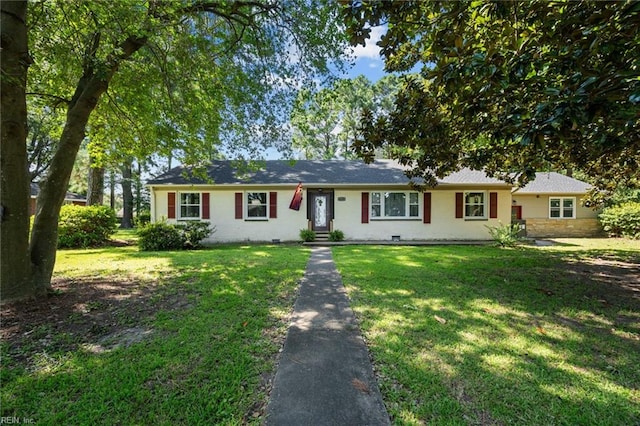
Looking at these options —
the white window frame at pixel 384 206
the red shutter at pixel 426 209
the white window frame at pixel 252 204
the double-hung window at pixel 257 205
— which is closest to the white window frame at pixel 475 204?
the red shutter at pixel 426 209

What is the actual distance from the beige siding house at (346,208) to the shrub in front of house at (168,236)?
191cm

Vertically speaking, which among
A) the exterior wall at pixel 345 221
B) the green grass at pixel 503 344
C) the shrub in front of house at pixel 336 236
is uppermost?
the exterior wall at pixel 345 221

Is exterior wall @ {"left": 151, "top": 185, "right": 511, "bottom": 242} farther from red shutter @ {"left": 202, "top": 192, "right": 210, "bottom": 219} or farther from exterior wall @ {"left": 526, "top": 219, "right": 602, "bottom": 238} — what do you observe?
exterior wall @ {"left": 526, "top": 219, "right": 602, "bottom": 238}

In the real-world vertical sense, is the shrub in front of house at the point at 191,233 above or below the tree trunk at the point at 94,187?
below

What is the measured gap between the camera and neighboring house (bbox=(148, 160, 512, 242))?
12836 mm

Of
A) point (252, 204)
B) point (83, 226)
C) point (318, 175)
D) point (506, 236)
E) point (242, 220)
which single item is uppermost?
point (318, 175)

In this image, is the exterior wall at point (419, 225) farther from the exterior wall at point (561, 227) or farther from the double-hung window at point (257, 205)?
the exterior wall at point (561, 227)

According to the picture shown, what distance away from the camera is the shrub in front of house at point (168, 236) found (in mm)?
10273

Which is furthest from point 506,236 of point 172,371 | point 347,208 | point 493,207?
point 172,371

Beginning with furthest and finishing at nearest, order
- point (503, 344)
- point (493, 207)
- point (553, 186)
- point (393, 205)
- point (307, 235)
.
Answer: point (553, 186)
point (393, 205)
point (493, 207)
point (307, 235)
point (503, 344)

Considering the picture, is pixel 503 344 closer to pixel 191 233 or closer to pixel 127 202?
pixel 191 233

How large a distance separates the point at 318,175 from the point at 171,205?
23.2 feet

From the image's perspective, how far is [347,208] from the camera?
42.6 feet

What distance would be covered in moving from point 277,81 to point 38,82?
5.31 m
